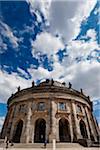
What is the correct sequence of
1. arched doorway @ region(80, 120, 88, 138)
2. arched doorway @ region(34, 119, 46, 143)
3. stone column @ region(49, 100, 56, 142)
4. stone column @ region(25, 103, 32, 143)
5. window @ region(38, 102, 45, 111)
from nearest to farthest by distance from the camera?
stone column @ region(49, 100, 56, 142) < stone column @ region(25, 103, 32, 143) < arched doorway @ region(34, 119, 46, 143) < window @ region(38, 102, 45, 111) < arched doorway @ region(80, 120, 88, 138)

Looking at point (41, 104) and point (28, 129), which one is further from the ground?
point (41, 104)

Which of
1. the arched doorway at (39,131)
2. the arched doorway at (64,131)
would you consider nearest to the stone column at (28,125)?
the arched doorway at (39,131)

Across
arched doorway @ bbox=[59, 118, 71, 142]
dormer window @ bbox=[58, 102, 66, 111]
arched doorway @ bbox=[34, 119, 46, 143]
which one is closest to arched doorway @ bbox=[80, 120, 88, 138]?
arched doorway @ bbox=[59, 118, 71, 142]

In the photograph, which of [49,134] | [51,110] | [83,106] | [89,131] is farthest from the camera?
[83,106]

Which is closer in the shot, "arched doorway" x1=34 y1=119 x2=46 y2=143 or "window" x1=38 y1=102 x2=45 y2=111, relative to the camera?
"arched doorway" x1=34 y1=119 x2=46 y2=143

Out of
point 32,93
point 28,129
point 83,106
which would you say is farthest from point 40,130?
point 83,106

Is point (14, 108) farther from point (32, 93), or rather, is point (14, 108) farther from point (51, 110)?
point (51, 110)

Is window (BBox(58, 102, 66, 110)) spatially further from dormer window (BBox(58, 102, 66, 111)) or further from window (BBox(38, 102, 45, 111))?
window (BBox(38, 102, 45, 111))

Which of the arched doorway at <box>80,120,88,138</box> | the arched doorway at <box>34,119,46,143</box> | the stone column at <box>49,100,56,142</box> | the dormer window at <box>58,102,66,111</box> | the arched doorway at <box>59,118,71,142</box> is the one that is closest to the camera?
the stone column at <box>49,100,56,142</box>

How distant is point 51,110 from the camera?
29234 mm

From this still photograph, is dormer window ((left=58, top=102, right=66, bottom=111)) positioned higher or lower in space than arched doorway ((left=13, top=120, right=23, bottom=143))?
higher

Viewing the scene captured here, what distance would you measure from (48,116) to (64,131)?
4.47 m

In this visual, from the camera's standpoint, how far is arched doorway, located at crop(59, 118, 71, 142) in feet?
95.6

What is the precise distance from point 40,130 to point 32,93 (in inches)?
267
